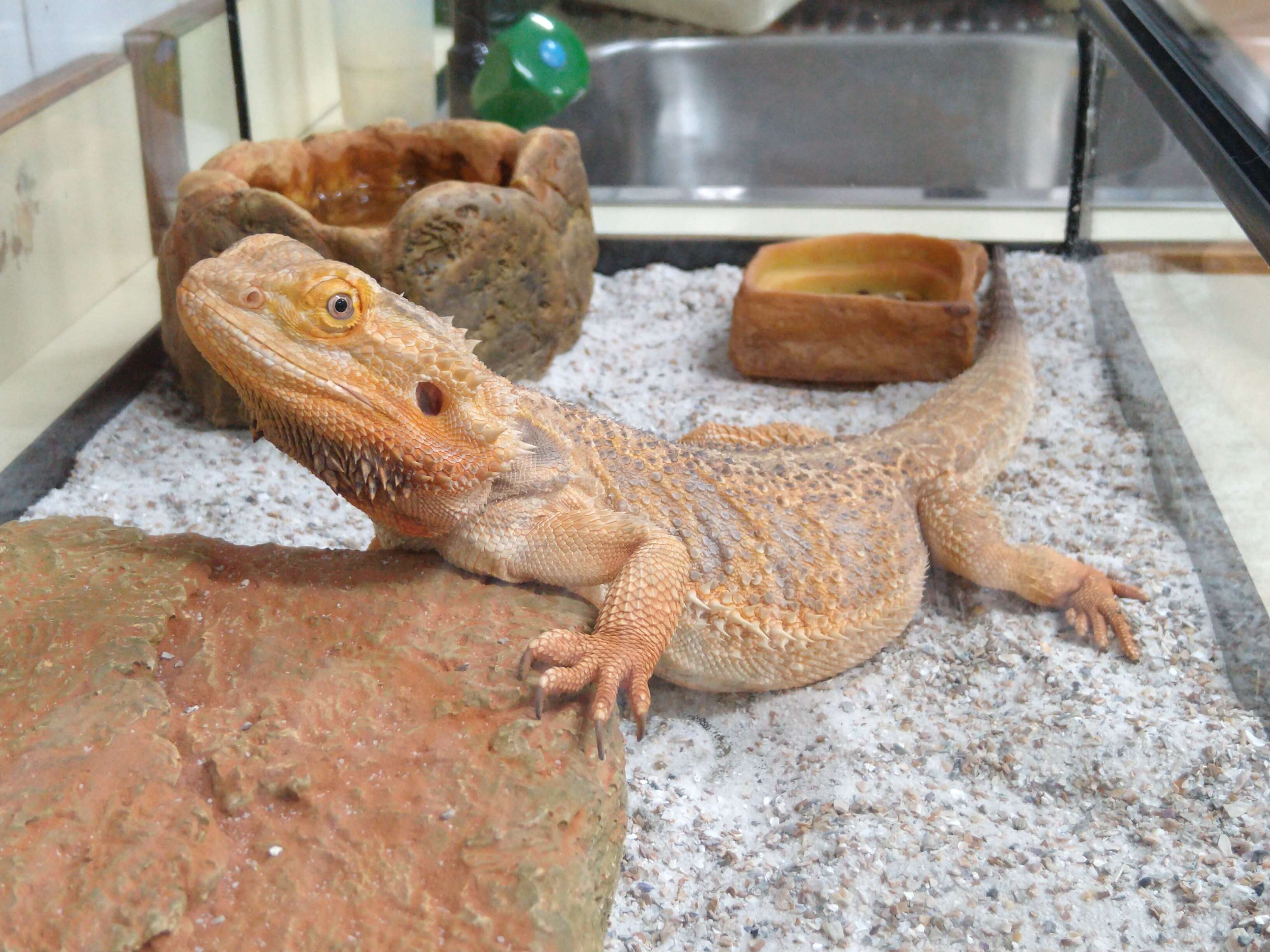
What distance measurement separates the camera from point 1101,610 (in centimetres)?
242

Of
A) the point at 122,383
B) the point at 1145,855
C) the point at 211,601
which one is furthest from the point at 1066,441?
the point at 122,383

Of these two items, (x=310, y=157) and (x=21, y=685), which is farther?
(x=310, y=157)

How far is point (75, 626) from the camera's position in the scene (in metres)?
1.70

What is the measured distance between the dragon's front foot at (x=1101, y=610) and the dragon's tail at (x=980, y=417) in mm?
356

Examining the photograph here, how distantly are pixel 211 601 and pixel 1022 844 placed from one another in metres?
1.43

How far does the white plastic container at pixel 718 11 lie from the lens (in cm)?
411

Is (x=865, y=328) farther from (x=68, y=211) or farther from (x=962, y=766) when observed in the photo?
(x=68, y=211)

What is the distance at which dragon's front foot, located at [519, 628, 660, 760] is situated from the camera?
1600 mm

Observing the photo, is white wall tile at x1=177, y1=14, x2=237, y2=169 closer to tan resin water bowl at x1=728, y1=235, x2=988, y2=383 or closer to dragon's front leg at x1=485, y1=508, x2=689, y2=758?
tan resin water bowl at x1=728, y1=235, x2=988, y2=383

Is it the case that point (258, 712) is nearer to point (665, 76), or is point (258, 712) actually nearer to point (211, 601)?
point (211, 601)

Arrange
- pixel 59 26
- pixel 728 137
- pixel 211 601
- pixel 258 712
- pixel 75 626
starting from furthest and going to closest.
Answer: pixel 728 137 → pixel 59 26 → pixel 211 601 → pixel 75 626 → pixel 258 712

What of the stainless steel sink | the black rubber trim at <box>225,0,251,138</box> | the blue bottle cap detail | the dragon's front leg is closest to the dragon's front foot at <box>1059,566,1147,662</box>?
the dragon's front leg

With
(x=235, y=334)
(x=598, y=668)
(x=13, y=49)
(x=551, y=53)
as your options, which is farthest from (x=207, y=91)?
(x=598, y=668)

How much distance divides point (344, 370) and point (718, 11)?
2982mm
